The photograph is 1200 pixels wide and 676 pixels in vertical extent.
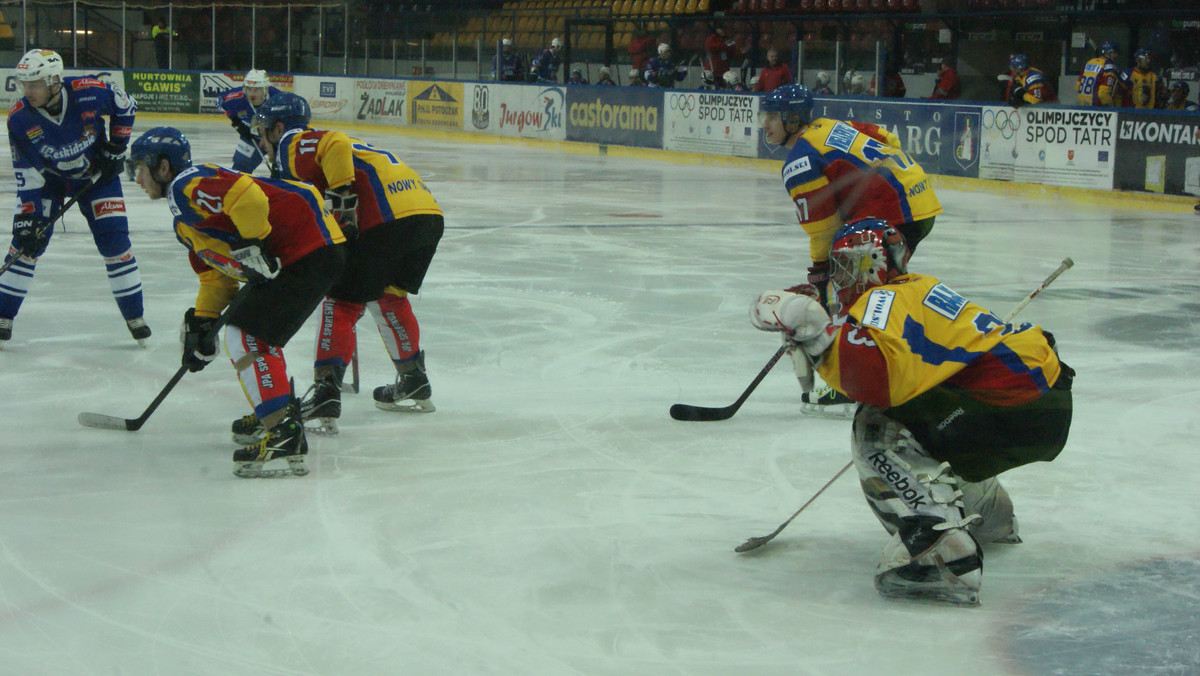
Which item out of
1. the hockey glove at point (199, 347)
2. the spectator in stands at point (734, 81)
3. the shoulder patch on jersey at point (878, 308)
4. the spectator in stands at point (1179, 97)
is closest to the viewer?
the shoulder patch on jersey at point (878, 308)

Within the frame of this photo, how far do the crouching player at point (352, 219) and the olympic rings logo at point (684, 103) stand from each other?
1252 cm

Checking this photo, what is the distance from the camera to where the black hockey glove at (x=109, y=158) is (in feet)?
19.1

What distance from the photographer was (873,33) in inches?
628

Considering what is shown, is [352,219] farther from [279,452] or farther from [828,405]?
[828,405]

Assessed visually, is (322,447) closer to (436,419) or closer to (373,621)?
(436,419)

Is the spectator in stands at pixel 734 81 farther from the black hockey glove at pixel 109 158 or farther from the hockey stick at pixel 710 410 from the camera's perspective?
the hockey stick at pixel 710 410

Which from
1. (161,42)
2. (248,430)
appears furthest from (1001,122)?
(161,42)

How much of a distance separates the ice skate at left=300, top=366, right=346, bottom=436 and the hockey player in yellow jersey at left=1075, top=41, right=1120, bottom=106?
1048 cm

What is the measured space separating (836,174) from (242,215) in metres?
2.03

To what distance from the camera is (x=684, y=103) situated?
16812 mm

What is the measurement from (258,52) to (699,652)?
23.1m

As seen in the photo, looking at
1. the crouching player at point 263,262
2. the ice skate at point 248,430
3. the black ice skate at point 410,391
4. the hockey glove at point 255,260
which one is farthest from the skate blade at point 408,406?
the hockey glove at point 255,260

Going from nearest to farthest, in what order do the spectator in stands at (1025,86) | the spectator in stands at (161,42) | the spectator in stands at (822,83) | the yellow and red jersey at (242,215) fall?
the yellow and red jersey at (242,215)
the spectator in stands at (1025,86)
the spectator in stands at (822,83)
the spectator in stands at (161,42)

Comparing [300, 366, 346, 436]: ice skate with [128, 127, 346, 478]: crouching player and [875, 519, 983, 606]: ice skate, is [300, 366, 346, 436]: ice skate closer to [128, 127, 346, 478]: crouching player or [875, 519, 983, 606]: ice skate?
[128, 127, 346, 478]: crouching player
